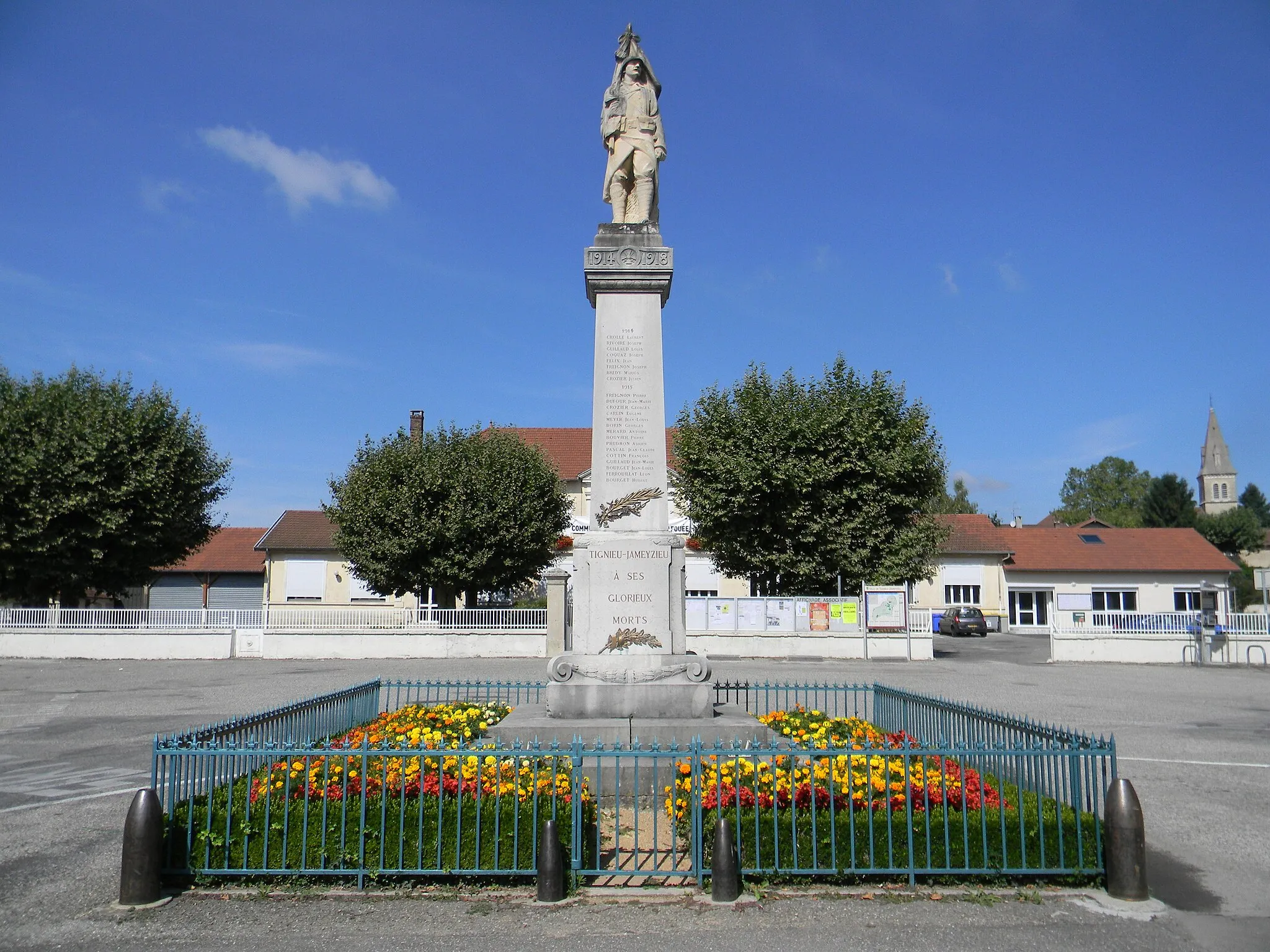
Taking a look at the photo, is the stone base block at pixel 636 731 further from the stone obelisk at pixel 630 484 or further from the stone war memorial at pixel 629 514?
the stone obelisk at pixel 630 484

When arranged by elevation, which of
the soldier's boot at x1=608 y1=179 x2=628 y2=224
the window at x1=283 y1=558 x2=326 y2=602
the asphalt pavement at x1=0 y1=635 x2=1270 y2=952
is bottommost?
the asphalt pavement at x1=0 y1=635 x2=1270 y2=952

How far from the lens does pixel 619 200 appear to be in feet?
33.5

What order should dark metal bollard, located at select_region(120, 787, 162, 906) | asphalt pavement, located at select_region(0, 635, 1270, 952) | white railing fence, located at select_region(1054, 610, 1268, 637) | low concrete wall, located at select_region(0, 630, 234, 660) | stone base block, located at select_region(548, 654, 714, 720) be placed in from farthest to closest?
low concrete wall, located at select_region(0, 630, 234, 660) < white railing fence, located at select_region(1054, 610, 1268, 637) < stone base block, located at select_region(548, 654, 714, 720) < dark metal bollard, located at select_region(120, 787, 162, 906) < asphalt pavement, located at select_region(0, 635, 1270, 952)

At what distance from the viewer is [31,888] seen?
593 cm

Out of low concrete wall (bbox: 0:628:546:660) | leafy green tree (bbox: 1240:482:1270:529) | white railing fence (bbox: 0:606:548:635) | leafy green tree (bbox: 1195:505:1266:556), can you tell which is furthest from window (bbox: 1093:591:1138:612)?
leafy green tree (bbox: 1240:482:1270:529)

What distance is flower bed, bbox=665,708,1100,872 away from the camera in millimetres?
5898

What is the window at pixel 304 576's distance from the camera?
4488 centimetres

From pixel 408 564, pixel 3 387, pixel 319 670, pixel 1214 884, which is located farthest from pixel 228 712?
pixel 3 387

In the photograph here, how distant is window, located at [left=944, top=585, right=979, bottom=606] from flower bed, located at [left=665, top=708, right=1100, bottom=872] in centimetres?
4491

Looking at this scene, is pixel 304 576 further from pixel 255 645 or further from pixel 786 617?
pixel 786 617

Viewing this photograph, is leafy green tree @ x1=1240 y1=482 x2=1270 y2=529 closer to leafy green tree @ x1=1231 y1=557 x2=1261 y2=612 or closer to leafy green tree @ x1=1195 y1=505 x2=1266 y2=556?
leafy green tree @ x1=1195 y1=505 x2=1266 y2=556

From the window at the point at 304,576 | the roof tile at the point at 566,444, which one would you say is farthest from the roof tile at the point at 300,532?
the roof tile at the point at 566,444

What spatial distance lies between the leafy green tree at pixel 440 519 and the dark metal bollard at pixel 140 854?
24093mm

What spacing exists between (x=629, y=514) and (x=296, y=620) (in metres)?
21.1
